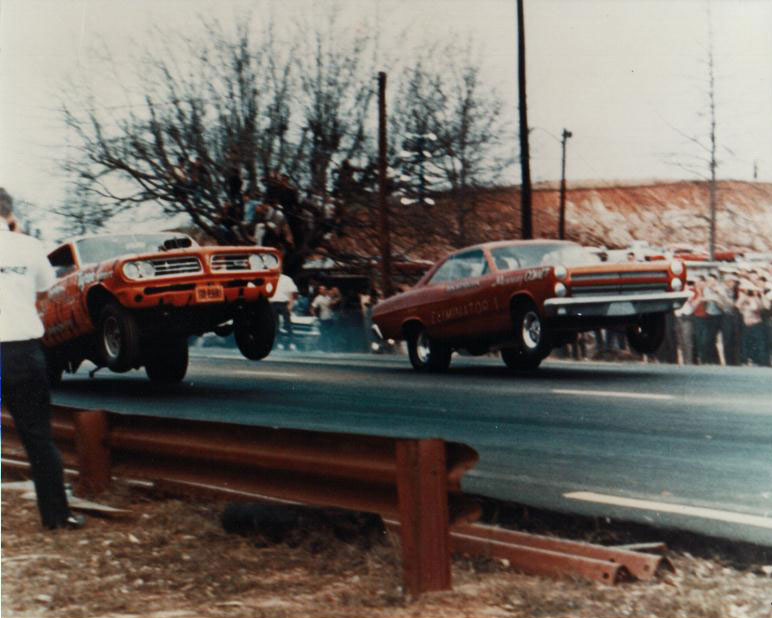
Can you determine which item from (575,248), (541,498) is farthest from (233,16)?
(541,498)

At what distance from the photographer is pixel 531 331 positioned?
4926 millimetres

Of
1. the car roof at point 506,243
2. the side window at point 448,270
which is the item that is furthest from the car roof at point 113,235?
the car roof at point 506,243

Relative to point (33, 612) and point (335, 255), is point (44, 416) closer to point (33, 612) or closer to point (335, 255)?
point (33, 612)

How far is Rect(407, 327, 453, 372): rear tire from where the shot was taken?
16.4 feet

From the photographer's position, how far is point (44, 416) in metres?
5.43

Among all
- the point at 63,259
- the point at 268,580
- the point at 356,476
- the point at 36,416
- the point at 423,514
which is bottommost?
the point at 268,580

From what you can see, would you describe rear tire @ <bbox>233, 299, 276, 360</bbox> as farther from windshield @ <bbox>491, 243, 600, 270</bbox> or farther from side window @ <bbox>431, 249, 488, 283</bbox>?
windshield @ <bbox>491, 243, 600, 270</bbox>

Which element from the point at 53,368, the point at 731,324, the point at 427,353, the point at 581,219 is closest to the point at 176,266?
the point at 53,368

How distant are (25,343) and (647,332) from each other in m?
2.91

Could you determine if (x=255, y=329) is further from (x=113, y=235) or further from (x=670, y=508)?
(x=670, y=508)

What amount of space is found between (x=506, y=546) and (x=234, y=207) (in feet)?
6.29

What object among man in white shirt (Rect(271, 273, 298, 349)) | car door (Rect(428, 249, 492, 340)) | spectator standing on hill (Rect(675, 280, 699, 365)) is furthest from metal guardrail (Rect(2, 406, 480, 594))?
spectator standing on hill (Rect(675, 280, 699, 365))

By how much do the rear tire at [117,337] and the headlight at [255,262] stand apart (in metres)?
0.65

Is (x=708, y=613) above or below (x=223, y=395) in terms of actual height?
below
